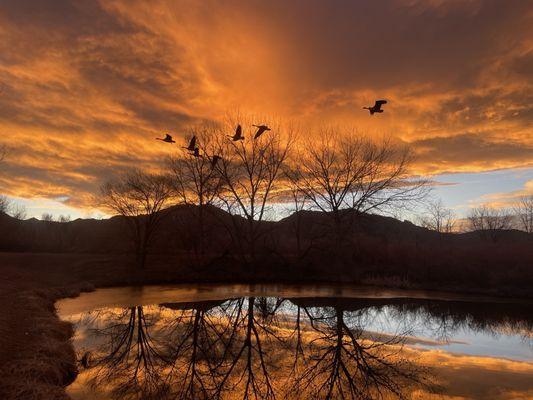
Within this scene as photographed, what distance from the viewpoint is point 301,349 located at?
11.3 metres

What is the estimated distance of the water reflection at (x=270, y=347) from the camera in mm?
8086

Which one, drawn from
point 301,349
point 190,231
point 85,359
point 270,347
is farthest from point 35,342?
point 190,231

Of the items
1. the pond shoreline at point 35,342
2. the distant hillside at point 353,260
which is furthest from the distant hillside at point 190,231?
the pond shoreline at point 35,342

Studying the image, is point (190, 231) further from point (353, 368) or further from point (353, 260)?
point (353, 368)

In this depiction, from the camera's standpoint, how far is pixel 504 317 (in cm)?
1709

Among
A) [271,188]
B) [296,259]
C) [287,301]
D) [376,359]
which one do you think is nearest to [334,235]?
[296,259]

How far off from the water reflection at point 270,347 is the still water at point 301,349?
0.03m

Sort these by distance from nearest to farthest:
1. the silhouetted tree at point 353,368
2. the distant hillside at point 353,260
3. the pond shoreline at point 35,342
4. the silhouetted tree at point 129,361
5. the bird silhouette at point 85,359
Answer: the pond shoreline at point 35,342, the silhouetted tree at point 129,361, the silhouetted tree at point 353,368, the bird silhouette at point 85,359, the distant hillside at point 353,260

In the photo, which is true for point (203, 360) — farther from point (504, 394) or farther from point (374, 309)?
point (374, 309)

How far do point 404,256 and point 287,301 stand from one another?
15.9 meters

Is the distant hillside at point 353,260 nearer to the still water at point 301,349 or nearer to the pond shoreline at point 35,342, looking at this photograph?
the pond shoreline at point 35,342

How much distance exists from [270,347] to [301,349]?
0.92 metres

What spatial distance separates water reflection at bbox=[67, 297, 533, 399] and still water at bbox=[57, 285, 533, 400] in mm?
32

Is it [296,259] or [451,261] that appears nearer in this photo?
[451,261]
